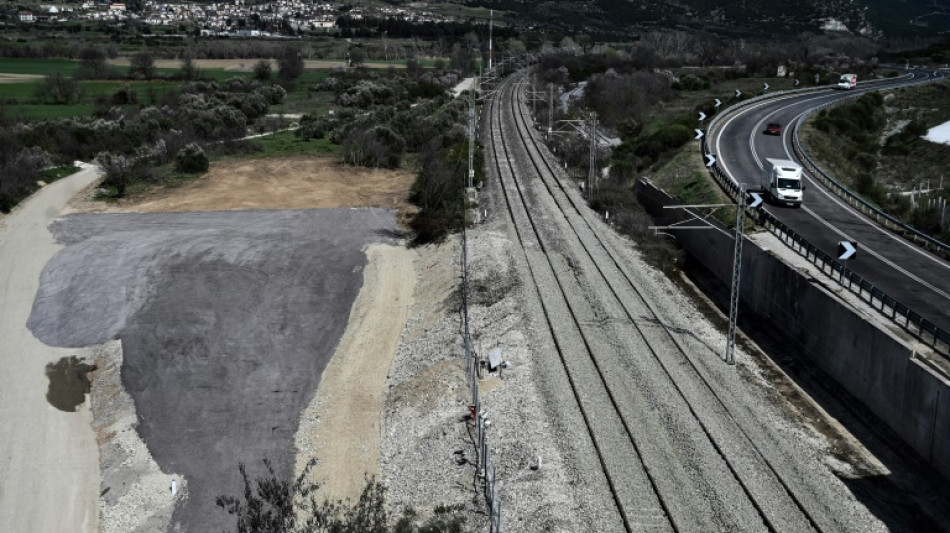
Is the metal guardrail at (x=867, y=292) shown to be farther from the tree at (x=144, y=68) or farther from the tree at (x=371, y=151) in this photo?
the tree at (x=144, y=68)

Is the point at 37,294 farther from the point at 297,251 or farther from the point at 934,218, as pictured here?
→ the point at 934,218

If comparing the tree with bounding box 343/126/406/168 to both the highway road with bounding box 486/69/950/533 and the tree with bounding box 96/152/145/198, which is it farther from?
the highway road with bounding box 486/69/950/533

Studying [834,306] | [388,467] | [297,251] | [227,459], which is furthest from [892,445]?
[297,251]

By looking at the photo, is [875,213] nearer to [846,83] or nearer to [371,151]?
[371,151]

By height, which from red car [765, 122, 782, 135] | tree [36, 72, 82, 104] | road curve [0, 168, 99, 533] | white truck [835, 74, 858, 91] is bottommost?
road curve [0, 168, 99, 533]

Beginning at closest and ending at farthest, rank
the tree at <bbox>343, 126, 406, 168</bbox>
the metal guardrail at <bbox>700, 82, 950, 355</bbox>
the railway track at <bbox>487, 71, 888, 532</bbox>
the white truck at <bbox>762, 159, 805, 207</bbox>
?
the railway track at <bbox>487, 71, 888, 532</bbox> → the metal guardrail at <bbox>700, 82, 950, 355</bbox> → the white truck at <bbox>762, 159, 805, 207</bbox> → the tree at <bbox>343, 126, 406, 168</bbox>

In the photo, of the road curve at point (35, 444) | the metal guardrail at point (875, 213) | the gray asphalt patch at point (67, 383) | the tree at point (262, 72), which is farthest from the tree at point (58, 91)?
the metal guardrail at point (875, 213)

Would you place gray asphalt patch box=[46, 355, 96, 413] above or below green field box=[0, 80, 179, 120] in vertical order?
below


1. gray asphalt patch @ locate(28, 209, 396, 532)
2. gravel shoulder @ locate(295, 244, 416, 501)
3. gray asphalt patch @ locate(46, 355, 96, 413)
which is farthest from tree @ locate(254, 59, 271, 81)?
gray asphalt patch @ locate(46, 355, 96, 413)
